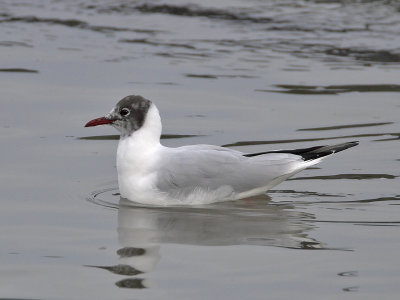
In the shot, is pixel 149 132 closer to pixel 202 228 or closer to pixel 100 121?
pixel 100 121

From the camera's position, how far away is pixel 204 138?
9.86m

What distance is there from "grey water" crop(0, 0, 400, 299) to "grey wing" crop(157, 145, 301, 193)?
0.64 ft

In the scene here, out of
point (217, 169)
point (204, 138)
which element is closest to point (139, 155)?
point (217, 169)

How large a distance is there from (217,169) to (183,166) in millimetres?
280

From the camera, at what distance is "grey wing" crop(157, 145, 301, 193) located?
25.4ft

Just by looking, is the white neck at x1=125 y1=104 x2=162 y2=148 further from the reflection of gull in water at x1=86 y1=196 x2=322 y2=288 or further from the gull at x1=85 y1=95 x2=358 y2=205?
the reflection of gull in water at x1=86 y1=196 x2=322 y2=288

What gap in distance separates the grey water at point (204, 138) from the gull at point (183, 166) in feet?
0.42

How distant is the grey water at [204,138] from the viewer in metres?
5.98

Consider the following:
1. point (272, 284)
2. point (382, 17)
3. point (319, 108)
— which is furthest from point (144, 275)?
point (382, 17)

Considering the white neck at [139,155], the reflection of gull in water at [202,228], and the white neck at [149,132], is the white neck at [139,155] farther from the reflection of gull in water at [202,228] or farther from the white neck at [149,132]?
the reflection of gull in water at [202,228]

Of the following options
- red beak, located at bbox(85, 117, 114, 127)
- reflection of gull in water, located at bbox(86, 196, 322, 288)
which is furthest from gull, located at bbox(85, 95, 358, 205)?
reflection of gull in water, located at bbox(86, 196, 322, 288)

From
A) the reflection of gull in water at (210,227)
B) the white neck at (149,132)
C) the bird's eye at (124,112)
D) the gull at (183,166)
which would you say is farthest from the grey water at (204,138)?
the bird's eye at (124,112)

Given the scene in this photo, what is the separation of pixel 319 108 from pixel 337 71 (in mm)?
1919

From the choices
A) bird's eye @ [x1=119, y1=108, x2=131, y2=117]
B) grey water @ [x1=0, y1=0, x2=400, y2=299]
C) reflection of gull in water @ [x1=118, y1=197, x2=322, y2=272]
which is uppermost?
bird's eye @ [x1=119, y1=108, x2=131, y2=117]
